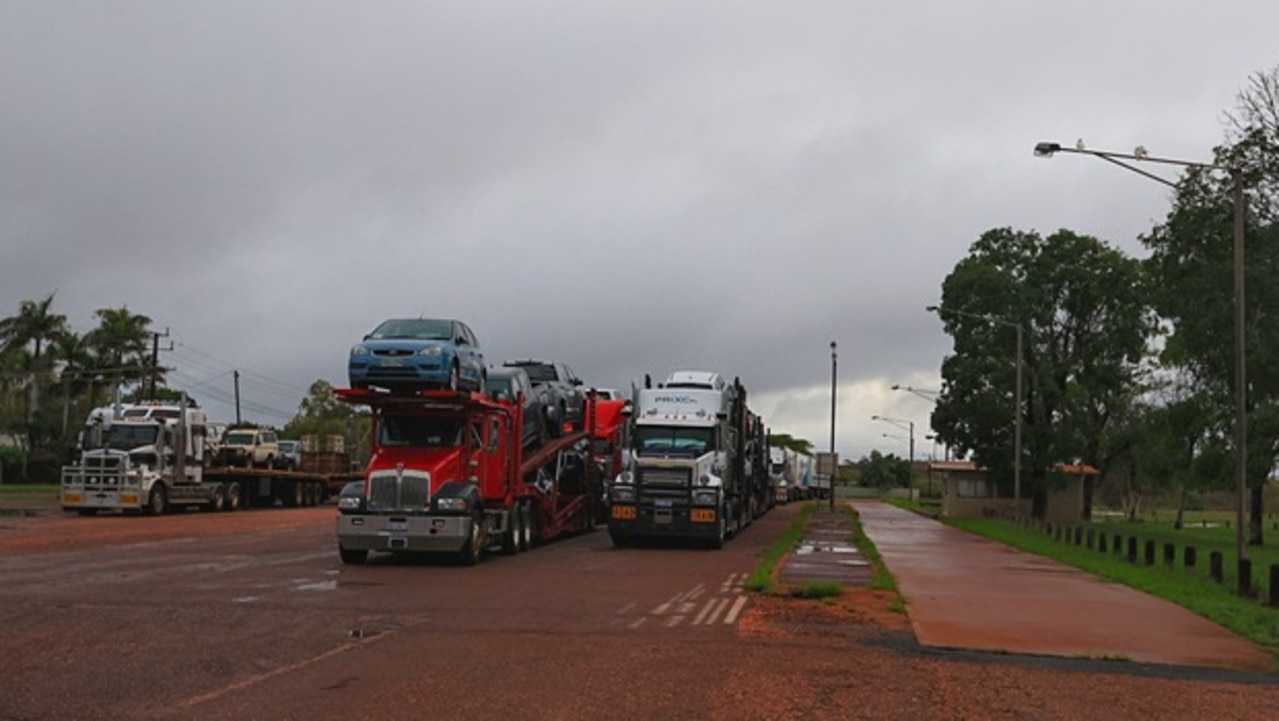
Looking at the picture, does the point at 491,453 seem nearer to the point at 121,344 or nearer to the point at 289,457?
the point at 289,457

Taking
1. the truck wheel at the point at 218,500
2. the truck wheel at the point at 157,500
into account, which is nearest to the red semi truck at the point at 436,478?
the truck wheel at the point at 157,500

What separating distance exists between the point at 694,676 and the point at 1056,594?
11311mm

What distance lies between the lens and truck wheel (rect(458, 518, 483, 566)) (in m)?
23.5

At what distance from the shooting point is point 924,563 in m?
26.8

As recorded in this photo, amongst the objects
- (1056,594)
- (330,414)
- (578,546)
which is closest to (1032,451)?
(578,546)

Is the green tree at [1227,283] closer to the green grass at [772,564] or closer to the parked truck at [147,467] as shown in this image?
the green grass at [772,564]

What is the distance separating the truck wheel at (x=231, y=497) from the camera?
47.7 meters

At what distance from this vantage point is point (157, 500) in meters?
42.5

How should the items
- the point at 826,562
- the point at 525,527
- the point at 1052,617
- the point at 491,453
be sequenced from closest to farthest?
the point at 1052,617
the point at 491,453
the point at 826,562
the point at 525,527

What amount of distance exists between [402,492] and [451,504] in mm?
900

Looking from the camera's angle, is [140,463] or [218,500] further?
Result: [218,500]

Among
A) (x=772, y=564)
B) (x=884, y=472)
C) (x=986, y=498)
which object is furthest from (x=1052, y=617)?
(x=884, y=472)

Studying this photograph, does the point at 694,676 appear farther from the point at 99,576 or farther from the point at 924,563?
the point at 924,563

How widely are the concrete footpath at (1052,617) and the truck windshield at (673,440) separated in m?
5.53
